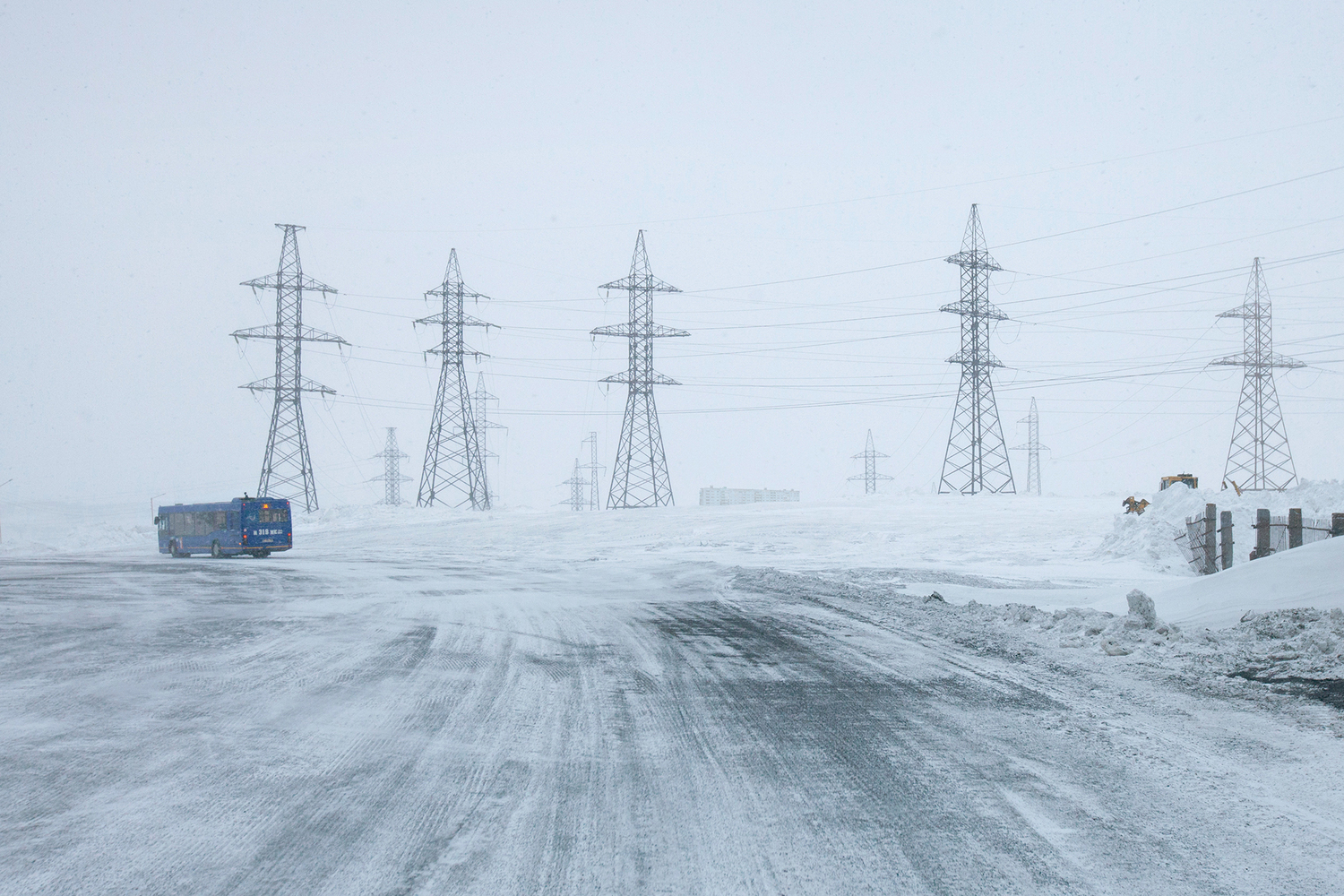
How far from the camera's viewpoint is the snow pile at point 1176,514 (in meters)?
19.3

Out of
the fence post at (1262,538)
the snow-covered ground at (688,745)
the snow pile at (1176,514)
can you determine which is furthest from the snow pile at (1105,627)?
the snow pile at (1176,514)

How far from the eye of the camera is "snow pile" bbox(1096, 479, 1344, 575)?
1934 cm

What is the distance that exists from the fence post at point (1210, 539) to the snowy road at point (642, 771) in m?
9.62

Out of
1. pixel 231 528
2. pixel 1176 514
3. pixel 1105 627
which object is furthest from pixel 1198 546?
pixel 231 528

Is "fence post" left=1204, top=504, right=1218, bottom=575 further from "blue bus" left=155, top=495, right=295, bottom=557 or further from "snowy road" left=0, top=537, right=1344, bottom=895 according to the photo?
"blue bus" left=155, top=495, right=295, bottom=557

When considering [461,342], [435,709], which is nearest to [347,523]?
[461,342]

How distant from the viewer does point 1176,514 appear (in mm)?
20703

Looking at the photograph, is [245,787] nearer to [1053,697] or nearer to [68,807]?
[68,807]

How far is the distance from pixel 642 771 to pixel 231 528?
34842mm

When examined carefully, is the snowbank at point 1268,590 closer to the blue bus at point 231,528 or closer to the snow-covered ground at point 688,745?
the snow-covered ground at point 688,745

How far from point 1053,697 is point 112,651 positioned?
9849mm

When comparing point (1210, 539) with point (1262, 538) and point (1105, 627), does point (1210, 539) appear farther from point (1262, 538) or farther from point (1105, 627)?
point (1105, 627)

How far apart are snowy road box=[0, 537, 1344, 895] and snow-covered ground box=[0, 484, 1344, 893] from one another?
2cm

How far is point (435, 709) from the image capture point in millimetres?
6906
